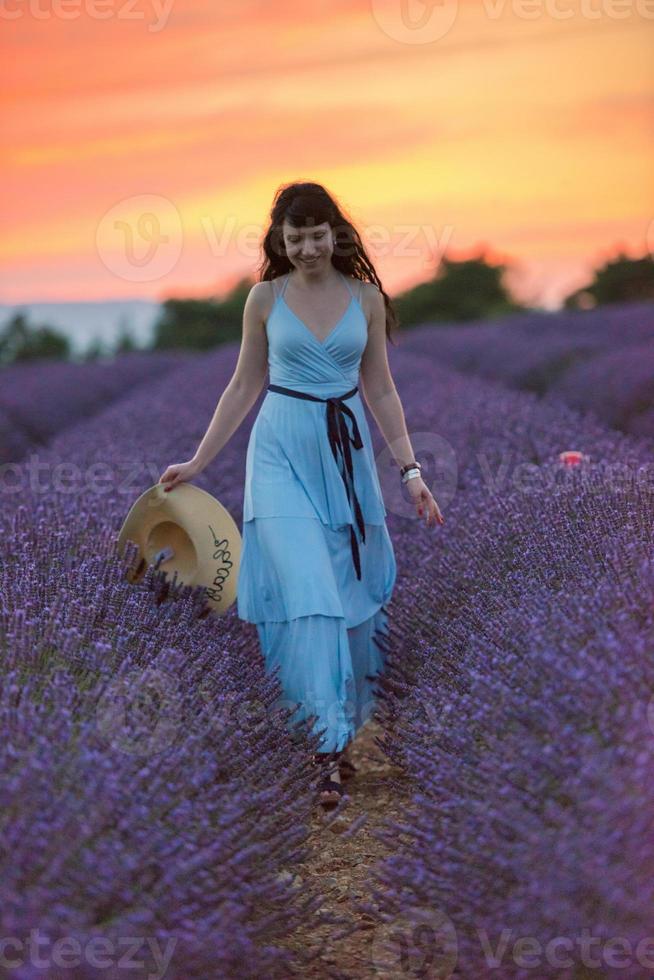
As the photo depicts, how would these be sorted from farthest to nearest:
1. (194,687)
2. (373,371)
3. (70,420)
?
(70,420) → (373,371) → (194,687)

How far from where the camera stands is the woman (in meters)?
3.21

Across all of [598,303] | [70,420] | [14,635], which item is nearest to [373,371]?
[14,635]

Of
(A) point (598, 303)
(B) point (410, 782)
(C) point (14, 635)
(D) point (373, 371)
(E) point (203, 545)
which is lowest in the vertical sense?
(A) point (598, 303)

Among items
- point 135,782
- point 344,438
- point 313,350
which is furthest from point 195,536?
point 135,782

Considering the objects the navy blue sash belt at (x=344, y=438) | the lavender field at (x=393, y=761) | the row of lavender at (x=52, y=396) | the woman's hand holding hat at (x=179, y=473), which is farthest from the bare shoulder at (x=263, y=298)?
the row of lavender at (x=52, y=396)

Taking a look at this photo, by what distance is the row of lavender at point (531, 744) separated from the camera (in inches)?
71.3

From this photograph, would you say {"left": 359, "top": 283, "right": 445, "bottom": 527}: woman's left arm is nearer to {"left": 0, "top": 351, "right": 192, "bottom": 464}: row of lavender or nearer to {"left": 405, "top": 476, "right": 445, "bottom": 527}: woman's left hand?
{"left": 405, "top": 476, "right": 445, "bottom": 527}: woman's left hand

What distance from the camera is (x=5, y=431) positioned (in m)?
9.06

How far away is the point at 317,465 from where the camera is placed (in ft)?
11.1

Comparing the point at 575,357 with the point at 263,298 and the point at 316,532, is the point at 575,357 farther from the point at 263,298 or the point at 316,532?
the point at 316,532

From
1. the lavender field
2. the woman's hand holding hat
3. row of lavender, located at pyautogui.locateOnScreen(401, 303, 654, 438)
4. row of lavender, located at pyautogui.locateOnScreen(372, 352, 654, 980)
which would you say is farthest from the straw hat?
row of lavender, located at pyautogui.locateOnScreen(401, 303, 654, 438)

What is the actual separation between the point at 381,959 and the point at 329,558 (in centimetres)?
120

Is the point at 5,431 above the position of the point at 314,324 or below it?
below

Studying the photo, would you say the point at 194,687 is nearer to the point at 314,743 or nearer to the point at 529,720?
the point at 314,743
